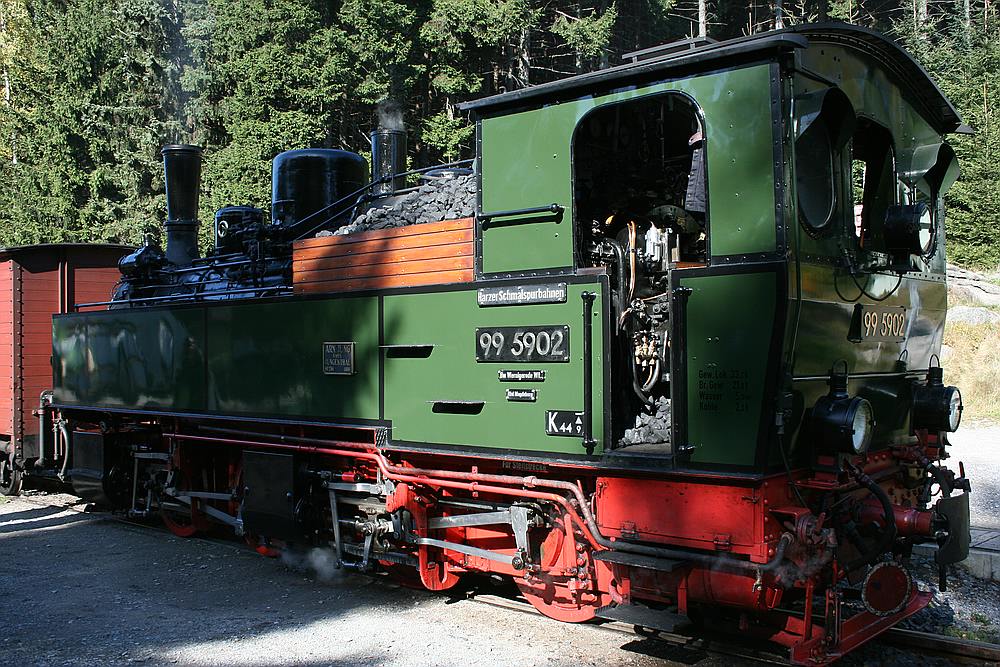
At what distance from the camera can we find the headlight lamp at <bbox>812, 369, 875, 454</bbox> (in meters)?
4.50

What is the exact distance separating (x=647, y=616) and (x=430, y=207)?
10.1 ft

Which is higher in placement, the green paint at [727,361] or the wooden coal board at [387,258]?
the wooden coal board at [387,258]

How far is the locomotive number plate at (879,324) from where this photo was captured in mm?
5008

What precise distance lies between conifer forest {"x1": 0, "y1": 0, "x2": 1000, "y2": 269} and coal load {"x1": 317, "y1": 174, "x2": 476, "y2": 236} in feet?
61.4

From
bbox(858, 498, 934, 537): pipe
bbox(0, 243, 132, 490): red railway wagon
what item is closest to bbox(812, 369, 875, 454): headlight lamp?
bbox(858, 498, 934, 537): pipe

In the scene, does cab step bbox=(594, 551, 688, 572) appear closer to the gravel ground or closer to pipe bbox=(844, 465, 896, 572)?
the gravel ground

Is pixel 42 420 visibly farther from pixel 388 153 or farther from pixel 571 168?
pixel 571 168

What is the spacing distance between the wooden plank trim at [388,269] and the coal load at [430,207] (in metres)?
0.33

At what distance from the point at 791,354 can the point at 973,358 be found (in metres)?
15.1

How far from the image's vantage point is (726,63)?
446 centimetres

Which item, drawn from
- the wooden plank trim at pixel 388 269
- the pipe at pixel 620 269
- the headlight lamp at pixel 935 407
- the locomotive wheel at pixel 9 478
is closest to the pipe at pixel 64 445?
the locomotive wheel at pixel 9 478

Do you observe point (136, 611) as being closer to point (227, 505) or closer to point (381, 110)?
A: point (227, 505)

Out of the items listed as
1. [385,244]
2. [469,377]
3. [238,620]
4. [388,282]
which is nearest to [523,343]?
[469,377]

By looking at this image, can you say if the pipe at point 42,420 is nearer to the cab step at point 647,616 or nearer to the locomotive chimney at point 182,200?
the locomotive chimney at point 182,200
